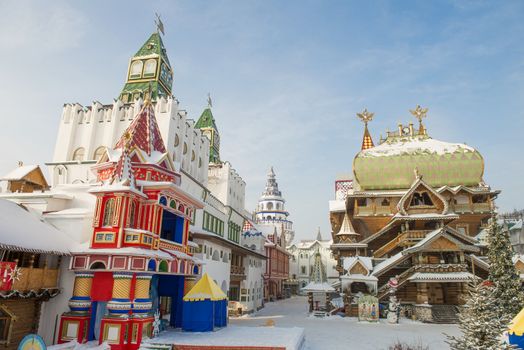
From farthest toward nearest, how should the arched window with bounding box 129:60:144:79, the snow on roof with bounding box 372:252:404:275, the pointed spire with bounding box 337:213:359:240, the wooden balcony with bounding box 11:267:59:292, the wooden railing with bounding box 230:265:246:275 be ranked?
the pointed spire with bounding box 337:213:359:240 → the arched window with bounding box 129:60:144:79 → the wooden railing with bounding box 230:265:246:275 → the snow on roof with bounding box 372:252:404:275 → the wooden balcony with bounding box 11:267:59:292

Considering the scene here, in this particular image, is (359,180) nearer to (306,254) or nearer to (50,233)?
(50,233)

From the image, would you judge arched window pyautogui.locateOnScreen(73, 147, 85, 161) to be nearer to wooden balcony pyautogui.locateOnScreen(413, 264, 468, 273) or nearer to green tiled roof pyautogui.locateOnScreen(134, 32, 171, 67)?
green tiled roof pyautogui.locateOnScreen(134, 32, 171, 67)

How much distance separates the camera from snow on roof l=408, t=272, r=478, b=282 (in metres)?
26.0

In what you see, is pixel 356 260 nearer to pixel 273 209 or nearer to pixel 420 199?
pixel 420 199

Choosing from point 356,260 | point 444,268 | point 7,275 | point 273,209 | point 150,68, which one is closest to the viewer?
point 7,275

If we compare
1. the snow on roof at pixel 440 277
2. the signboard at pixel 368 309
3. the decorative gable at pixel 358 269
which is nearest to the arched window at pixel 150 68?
the decorative gable at pixel 358 269

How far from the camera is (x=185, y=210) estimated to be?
17.9 m

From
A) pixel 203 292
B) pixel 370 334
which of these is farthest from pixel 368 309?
pixel 203 292

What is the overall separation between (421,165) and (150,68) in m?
29.6

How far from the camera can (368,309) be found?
2681cm

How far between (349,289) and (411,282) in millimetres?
5038

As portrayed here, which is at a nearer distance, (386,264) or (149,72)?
(386,264)

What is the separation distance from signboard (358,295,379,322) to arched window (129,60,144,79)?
2800 cm

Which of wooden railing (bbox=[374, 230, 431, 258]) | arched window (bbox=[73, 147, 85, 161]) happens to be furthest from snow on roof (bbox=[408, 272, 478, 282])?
arched window (bbox=[73, 147, 85, 161])
